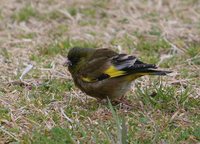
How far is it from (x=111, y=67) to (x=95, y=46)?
2074mm

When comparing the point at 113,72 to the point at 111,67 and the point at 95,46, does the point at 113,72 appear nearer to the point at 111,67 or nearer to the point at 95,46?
the point at 111,67

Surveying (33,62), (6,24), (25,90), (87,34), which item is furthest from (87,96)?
(6,24)

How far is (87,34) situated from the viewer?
29.2ft

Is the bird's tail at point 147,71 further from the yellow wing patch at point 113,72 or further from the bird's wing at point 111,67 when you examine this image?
the yellow wing patch at point 113,72

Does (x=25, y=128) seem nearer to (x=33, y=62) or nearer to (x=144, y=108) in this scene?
(x=144, y=108)

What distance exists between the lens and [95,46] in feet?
27.3

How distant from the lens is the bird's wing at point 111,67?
6016 mm

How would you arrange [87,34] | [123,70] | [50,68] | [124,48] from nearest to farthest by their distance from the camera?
Answer: 1. [123,70]
2. [50,68]
3. [124,48]
4. [87,34]

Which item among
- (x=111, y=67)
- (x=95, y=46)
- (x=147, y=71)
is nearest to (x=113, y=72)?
(x=111, y=67)

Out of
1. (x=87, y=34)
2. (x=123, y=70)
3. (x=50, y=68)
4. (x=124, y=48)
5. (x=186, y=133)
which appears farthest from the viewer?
(x=87, y=34)

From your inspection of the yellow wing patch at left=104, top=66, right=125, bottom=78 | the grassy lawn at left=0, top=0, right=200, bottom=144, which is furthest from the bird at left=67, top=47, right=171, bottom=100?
the grassy lawn at left=0, top=0, right=200, bottom=144

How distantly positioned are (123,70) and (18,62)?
1.98 meters

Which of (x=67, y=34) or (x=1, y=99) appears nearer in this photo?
(x=1, y=99)

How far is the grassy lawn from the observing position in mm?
5527
